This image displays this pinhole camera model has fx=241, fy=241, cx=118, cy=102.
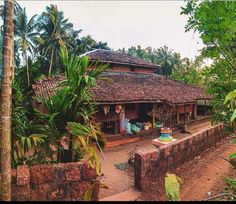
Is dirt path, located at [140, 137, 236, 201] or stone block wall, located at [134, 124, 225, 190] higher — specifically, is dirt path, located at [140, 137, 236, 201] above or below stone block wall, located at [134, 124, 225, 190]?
below

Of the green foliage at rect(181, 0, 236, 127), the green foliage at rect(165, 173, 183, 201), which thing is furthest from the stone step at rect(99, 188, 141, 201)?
the green foliage at rect(165, 173, 183, 201)

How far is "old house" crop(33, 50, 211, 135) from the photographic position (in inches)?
514

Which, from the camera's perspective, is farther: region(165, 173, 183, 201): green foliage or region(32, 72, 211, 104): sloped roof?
region(32, 72, 211, 104): sloped roof

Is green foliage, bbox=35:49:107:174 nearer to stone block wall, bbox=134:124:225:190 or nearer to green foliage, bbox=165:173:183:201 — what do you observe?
stone block wall, bbox=134:124:225:190

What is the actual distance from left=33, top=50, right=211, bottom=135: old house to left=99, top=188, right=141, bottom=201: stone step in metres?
5.48

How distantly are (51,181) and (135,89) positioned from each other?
36.1 feet

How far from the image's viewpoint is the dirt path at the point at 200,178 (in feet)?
22.1

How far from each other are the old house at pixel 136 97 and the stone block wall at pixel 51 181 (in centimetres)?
571

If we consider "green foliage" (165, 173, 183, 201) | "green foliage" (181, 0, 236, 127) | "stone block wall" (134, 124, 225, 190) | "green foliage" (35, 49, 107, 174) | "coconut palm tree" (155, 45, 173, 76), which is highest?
"coconut palm tree" (155, 45, 173, 76)

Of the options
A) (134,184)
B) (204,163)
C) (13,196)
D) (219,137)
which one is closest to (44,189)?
(13,196)

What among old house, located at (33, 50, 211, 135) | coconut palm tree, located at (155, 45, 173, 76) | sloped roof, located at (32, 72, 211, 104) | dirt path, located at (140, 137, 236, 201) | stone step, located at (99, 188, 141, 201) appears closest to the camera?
stone step, located at (99, 188, 141, 201)

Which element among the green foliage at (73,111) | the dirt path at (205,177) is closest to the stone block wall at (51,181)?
the green foliage at (73,111)

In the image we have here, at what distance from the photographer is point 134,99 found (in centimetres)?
1338

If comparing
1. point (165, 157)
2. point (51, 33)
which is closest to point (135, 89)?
point (165, 157)
